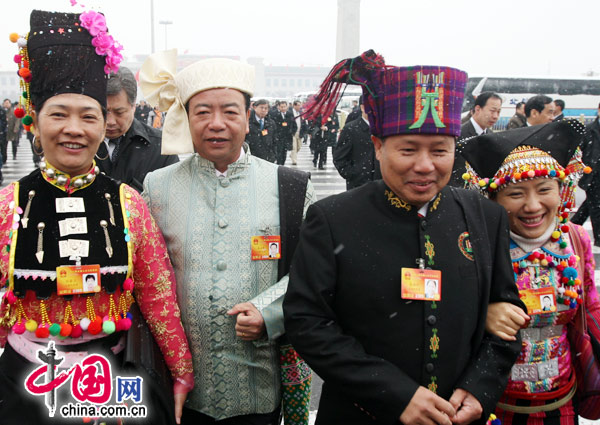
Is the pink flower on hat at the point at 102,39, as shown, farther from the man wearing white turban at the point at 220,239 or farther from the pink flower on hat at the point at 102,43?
the man wearing white turban at the point at 220,239

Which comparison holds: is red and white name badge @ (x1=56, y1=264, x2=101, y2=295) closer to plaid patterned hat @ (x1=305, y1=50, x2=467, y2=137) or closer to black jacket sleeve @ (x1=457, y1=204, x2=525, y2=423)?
plaid patterned hat @ (x1=305, y1=50, x2=467, y2=137)

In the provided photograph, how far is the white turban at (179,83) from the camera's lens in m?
2.19

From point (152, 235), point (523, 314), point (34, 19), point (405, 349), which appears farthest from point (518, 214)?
point (34, 19)

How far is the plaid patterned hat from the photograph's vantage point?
1679 millimetres

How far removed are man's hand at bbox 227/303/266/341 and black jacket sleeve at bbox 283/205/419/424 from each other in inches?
12.3

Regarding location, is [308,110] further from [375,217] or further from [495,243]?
[495,243]

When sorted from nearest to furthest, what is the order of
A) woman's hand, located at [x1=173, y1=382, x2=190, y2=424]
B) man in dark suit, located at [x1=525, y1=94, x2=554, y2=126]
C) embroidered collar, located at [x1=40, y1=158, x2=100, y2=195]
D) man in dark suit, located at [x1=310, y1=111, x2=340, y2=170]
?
1. embroidered collar, located at [x1=40, y1=158, x2=100, y2=195]
2. woman's hand, located at [x1=173, y1=382, x2=190, y2=424]
3. man in dark suit, located at [x1=525, y1=94, x2=554, y2=126]
4. man in dark suit, located at [x1=310, y1=111, x2=340, y2=170]

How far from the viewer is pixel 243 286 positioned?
215cm

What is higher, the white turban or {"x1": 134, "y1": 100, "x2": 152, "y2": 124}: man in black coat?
{"x1": 134, "y1": 100, "x2": 152, "y2": 124}: man in black coat

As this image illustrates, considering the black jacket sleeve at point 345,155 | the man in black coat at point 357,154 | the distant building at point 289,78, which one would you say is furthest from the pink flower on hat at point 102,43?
the distant building at point 289,78

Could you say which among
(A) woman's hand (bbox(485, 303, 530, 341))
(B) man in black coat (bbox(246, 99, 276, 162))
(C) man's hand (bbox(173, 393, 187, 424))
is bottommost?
(C) man's hand (bbox(173, 393, 187, 424))

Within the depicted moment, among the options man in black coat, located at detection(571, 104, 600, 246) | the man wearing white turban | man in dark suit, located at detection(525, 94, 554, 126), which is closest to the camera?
the man wearing white turban

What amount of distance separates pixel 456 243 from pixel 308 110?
700mm

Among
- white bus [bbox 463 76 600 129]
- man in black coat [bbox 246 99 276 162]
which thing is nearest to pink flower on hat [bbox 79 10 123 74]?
man in black coat [bbox 246 99 276 162]
